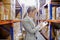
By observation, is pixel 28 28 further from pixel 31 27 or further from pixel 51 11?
pixel 51 11

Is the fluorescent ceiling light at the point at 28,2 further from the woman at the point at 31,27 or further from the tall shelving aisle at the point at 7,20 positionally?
the tall shelving aisle at the point at 7,20

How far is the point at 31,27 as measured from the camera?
3.35m

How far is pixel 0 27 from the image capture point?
2576 millimetres

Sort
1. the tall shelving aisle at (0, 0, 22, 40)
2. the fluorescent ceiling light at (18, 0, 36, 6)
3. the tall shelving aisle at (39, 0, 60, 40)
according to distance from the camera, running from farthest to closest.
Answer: the fluorescent ceiling light at (18, 0, 36, 6) < the tall shelving aisle at (39, 0, 60, 40) < the tall shelving aisle at (0, 0, 22, 40)

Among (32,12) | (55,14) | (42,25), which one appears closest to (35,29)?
(42,25)

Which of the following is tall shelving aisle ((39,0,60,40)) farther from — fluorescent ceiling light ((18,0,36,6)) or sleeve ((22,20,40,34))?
sleeve ((22,20,40,34))

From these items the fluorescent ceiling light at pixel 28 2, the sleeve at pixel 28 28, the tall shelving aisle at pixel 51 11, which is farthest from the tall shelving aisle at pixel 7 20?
the tall shelving aisle at pixel 51 11

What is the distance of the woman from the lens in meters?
3.31

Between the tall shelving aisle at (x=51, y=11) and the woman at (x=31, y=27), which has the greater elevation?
the tall shelving aisle at (x=51, y=11)

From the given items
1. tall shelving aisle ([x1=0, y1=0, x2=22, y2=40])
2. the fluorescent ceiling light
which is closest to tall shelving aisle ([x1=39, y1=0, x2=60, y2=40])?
the fluorescent ceiling light

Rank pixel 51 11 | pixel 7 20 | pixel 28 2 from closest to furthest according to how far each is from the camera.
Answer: pixel 7 20 → pixel 51 11 → pixel 28 2

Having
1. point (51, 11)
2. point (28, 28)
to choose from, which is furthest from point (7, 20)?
point (28, 28)

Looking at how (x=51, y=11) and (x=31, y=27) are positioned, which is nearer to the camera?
(x=51, y=11)

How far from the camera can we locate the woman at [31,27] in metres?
3.31
